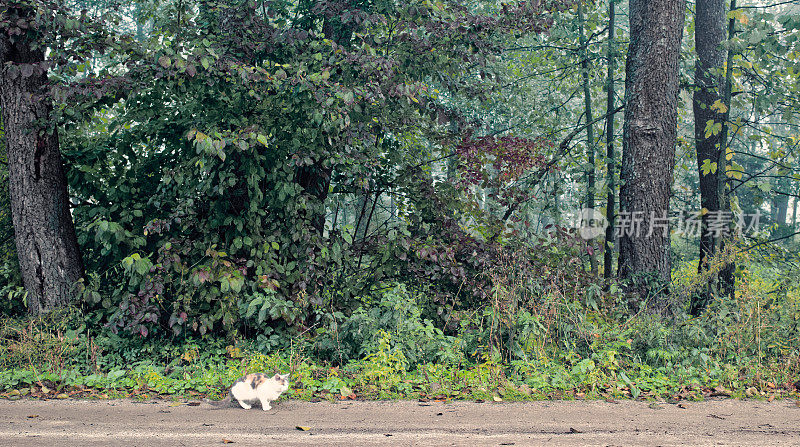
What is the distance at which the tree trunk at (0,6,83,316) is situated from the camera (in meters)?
6.75

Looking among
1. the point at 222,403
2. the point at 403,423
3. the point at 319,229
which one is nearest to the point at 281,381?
the point at 222,403

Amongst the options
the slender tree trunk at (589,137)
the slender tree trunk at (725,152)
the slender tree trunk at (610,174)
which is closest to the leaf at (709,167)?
the slender tree trunk at (725,152)

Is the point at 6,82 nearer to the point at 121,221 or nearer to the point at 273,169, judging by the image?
the point at 121,221

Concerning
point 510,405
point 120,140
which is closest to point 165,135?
point 120,140

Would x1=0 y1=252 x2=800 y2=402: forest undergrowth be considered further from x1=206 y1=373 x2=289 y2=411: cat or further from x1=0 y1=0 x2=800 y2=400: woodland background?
x1=206 y1=373 x2=289 y2=411: cat

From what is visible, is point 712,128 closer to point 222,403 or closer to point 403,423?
point 403,423

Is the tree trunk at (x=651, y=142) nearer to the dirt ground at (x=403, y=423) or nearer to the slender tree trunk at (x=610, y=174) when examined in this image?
the slender tree trunk at (x=610, y=174)

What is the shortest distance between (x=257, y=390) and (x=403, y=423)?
1.38 metres

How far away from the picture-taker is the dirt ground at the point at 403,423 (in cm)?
453

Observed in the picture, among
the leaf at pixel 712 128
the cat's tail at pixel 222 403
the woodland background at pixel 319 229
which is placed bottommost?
the cat's tail at pixel 222 403

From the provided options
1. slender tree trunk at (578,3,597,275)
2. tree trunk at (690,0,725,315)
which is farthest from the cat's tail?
tree trunk at (690,0,725,315)

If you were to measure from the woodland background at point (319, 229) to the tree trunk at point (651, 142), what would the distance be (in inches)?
1.2

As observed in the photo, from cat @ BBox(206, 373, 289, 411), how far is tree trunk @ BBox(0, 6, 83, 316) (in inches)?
118

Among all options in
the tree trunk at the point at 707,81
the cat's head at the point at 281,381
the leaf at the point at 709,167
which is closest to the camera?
the cat's head at the point at 281,381
